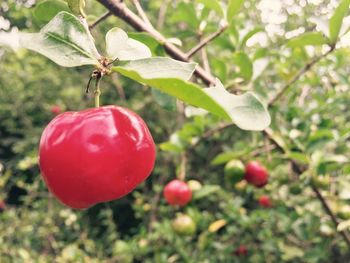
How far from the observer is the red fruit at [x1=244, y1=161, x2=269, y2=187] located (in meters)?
1.84

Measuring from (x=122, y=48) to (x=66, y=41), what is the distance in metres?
0.08

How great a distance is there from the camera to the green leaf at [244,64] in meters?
1.37

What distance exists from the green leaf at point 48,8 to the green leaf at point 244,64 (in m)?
0.63

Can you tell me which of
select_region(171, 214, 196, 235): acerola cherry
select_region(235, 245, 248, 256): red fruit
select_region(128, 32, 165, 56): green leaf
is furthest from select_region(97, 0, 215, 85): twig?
select_region(235, 245, 248, 256): red fruit

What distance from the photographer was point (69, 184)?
1.98 ft

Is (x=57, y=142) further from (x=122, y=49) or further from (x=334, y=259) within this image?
(x=334, y=259)

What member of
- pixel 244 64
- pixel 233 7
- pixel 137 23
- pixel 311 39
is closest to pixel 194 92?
pixel 137 23

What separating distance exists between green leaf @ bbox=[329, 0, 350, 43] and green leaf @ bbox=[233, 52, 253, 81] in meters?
0.31

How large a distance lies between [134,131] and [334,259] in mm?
2692

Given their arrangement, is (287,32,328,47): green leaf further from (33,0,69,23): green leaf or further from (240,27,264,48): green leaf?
(33,0,69,23): green leaf

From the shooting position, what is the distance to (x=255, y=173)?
1.85 meters

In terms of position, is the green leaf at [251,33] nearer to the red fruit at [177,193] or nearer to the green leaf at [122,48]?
the red fruit at [177,193]

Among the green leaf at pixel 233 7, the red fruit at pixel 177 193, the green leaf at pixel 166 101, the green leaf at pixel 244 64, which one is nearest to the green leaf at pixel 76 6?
the green leaf at pixel 166 101

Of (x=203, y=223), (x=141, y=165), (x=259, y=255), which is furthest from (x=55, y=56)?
(x=259, y=255)
